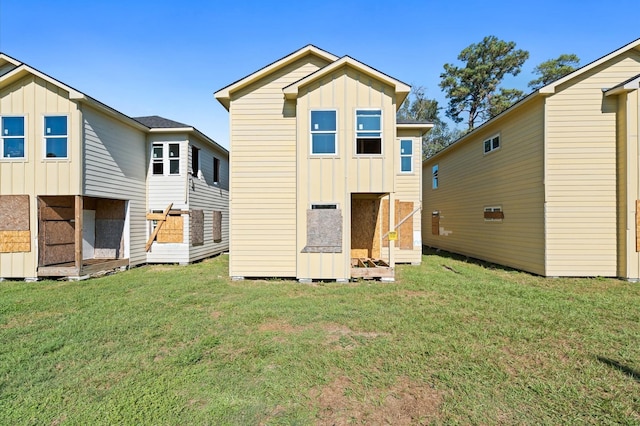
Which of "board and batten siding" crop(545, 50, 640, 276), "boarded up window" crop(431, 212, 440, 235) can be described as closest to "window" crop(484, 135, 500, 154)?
"board and batten siding" crop(545, 50, 640, 276)

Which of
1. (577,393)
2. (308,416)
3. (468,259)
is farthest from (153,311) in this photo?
(468,259)

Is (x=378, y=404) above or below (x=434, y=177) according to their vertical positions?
below

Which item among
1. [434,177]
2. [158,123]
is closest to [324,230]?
[158,123]

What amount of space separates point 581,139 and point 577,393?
8.86m

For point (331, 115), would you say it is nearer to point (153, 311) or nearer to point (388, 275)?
point (388, 275)

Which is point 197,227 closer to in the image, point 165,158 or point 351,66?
point 165,158

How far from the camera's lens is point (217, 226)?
48.0 ft

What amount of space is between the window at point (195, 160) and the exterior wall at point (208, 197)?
0.16m

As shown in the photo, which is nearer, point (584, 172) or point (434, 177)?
point (584, 172)

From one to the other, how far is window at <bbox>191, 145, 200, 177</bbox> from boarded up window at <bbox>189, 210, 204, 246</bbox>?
1.77 meters

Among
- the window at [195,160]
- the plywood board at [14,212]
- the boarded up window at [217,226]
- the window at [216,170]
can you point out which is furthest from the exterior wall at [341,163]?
the plywood board at [14,212]

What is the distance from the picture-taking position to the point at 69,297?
6.93m

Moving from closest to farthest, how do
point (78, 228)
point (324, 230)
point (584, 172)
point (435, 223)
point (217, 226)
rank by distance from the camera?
point (324, 230), point (584, 172), point (78, 228), point (217, 226), point (435, 223)

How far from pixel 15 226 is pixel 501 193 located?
55.4 ft
